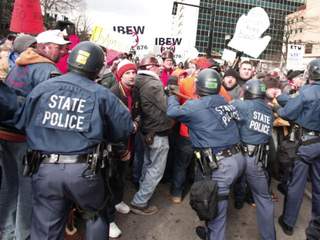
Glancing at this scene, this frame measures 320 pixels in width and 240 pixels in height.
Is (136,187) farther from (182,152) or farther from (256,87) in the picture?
(256,87)

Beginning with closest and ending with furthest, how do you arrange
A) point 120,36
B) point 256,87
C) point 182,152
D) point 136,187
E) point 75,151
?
1. point 75,151
2. point 256,87
3. point 182,152
4. point 136,187
5. point 120,36

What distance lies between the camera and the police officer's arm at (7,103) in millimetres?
3162

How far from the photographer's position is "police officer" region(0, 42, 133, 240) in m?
3.04

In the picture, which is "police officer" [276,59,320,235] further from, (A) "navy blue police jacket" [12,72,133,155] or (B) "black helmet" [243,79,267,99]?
(A) "navy blue police jacket" [12,72,133,155]

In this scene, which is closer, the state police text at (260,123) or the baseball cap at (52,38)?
the baseball cap at (52,38)

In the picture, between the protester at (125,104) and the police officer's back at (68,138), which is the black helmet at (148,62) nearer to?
the protester at (125,104)

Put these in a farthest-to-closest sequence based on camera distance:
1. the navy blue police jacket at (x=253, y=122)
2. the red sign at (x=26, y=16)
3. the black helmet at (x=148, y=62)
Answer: the black helmet at (x=148, y=62) → the red sign at (x=26, y=16) → the navy blue police jacket at (x=253, y=122)

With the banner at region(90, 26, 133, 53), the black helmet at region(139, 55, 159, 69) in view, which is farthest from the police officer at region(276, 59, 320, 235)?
the banner at region(90, 26, 133, 53)

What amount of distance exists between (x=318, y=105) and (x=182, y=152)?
2.00m

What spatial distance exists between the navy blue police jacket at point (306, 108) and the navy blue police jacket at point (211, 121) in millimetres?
993

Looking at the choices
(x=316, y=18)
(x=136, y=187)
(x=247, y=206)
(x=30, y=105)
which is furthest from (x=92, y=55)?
(x=316, y=18)

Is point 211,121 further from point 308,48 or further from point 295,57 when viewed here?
point 308,48

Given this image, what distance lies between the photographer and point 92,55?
3.25 metres

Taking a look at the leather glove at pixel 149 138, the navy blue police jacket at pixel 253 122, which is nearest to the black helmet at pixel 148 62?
the leather glove at pixel 149 138
